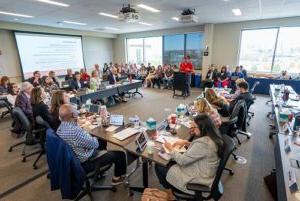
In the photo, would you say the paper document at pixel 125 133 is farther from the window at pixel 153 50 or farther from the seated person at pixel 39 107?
the window at pixel 153 50

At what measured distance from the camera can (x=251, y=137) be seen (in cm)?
369

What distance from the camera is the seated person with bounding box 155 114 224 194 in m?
1.47

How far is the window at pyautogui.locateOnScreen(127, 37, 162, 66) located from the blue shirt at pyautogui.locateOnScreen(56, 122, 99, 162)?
928 centimetres

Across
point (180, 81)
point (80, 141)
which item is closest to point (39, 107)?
point (80, 141)

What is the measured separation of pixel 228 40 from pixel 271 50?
1747 mm

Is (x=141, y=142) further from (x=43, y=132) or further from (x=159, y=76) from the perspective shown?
(x=159, y=76)

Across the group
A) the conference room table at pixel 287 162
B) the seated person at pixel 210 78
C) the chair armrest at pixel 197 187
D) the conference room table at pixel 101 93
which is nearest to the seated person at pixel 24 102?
the conference room table at pixel 101 93

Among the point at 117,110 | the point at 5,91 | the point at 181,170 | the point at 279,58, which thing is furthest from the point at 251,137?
the point at 5,91

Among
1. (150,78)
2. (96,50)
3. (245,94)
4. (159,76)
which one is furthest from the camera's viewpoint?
(96,50)

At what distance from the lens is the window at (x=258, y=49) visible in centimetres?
742

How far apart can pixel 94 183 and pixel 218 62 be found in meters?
7.90

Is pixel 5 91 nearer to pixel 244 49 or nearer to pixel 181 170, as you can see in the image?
pixel 181 170

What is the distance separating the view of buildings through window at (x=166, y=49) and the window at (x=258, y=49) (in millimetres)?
1975

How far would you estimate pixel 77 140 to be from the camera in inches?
72.4
